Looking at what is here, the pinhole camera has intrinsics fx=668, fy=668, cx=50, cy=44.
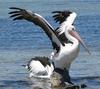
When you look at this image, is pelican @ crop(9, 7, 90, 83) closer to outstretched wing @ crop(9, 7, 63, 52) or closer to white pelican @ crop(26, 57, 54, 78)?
outstretched wing @ crop(9, 7, 63, 52)

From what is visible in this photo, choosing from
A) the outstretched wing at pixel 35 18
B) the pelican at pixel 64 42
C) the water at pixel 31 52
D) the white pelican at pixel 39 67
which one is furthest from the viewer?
the white pelican at pixel 39 67

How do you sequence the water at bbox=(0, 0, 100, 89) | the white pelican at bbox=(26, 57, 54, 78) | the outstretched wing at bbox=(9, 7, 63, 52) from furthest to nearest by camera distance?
1. the white pelican at bbox=(26, 57, 54, 78)
2. the water at bbox=(0, 0, 100, 89)
3. the outstretched wing at bbox=(9, 7, 63, 52)

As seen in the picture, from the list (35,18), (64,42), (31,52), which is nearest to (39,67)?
(64,42)

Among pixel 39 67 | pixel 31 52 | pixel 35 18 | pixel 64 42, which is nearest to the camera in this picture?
pixel 35 18

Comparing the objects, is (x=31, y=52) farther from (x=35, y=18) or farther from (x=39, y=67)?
A: (x=35, y=18)

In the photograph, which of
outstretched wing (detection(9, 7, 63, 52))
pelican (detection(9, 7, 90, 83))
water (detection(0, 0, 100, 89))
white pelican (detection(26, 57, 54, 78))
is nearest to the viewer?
outstretched wing (detection(9, 7, 63, 52))

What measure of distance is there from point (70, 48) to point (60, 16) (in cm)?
98

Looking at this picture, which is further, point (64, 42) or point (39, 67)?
point (39, 67)

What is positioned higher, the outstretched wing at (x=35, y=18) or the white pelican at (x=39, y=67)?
the outstretched wing at (x=35, y=18)

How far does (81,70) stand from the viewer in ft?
59.9

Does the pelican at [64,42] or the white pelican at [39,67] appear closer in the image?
the pelican at [64,42]

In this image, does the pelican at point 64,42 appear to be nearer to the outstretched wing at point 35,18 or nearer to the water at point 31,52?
the outstretched wing at point 35,18

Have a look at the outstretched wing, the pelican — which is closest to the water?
the pelican

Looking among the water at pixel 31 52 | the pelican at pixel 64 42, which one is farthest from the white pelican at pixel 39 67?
the pelican at pixel 64 42
